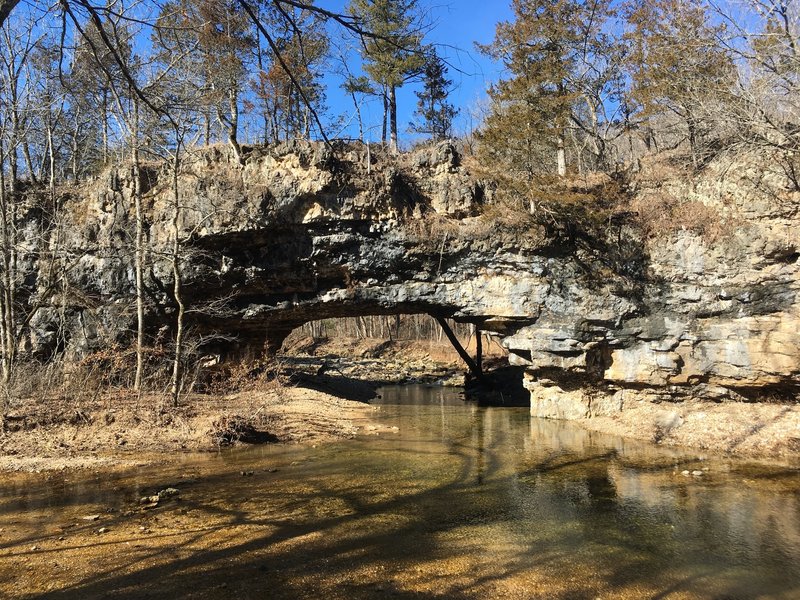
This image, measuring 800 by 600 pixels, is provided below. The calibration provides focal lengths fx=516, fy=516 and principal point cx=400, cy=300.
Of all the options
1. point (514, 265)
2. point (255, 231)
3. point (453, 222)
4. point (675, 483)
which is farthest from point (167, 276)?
point (675, 483)

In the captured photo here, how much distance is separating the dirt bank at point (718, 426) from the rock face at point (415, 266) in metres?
0.57

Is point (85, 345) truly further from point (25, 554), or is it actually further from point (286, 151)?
point (25, 554)

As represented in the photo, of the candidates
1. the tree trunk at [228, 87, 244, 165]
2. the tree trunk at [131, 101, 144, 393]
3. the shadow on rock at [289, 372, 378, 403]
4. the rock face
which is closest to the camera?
the tree trunk at [131, 101, 144, 393]

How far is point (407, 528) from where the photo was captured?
23.3 ft

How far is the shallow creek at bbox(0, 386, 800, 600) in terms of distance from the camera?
17.9 ft

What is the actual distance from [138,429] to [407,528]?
8.25 metres

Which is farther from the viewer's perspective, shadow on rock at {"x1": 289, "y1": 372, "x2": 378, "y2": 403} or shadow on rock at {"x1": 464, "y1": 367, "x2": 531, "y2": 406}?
shadow on rock at {"x1": 464, "y1": 367, "x2": 531, "y2": 406}

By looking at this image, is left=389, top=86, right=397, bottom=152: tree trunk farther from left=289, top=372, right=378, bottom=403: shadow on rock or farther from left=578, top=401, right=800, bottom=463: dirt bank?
left=578, top=401, right=800, bottom=463: dirt bank

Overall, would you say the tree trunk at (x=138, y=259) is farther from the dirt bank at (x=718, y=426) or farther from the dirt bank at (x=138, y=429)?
the dirt bank at (x=718, y=426)

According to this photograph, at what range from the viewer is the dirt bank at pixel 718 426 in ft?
39.1

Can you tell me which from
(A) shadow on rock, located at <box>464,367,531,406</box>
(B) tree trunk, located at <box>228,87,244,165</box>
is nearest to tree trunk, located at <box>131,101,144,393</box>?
(B) tree trunk, located at <box>228,87,244,165</box>

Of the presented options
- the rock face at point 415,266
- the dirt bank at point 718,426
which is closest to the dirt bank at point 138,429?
the rock face at point 415,266

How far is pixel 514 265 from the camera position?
17.1 metres

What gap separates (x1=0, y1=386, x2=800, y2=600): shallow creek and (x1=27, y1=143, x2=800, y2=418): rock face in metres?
4.88
